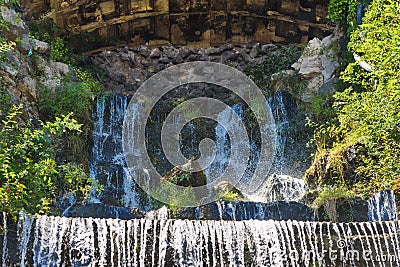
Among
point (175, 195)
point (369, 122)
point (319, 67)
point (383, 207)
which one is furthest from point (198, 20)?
point (383, 207)

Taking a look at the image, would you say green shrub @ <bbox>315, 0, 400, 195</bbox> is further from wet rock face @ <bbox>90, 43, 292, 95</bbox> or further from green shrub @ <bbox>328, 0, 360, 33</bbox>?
wet rock face @ <bbox>90, 43, 292, 95</bbox>

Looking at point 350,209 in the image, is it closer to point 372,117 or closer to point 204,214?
point 372,117

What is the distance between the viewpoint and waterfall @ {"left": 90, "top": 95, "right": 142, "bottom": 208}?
984 centimetres

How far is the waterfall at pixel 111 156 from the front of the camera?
32.3 feet

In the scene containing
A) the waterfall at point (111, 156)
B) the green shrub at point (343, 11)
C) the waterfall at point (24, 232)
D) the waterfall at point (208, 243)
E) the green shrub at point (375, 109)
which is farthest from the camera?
the green shrub at point (343, 11)

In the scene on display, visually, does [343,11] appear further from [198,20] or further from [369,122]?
[198,20]

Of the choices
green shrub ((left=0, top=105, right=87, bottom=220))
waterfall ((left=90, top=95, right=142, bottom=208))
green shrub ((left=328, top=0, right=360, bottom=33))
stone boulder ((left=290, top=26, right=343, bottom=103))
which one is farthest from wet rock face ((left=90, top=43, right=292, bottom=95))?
green shrub ((left=0, top=105, right=87, bottom=220))

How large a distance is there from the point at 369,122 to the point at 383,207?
1257 mm

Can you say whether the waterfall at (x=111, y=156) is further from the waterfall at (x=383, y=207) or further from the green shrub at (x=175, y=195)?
the waterfall at (x=383, y=207)

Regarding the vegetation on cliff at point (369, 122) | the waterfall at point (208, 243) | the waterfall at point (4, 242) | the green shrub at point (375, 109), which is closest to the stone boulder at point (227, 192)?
the vegetation on cliff at point (369, 122)

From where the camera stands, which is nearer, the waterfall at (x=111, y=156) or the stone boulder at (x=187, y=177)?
the stone boulder at (x=187, y=177)

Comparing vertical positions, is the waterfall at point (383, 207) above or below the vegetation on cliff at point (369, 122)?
below

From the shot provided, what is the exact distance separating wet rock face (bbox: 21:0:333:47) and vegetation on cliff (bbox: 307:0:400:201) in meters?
4.85

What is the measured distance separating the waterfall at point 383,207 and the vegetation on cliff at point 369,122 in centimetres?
16
